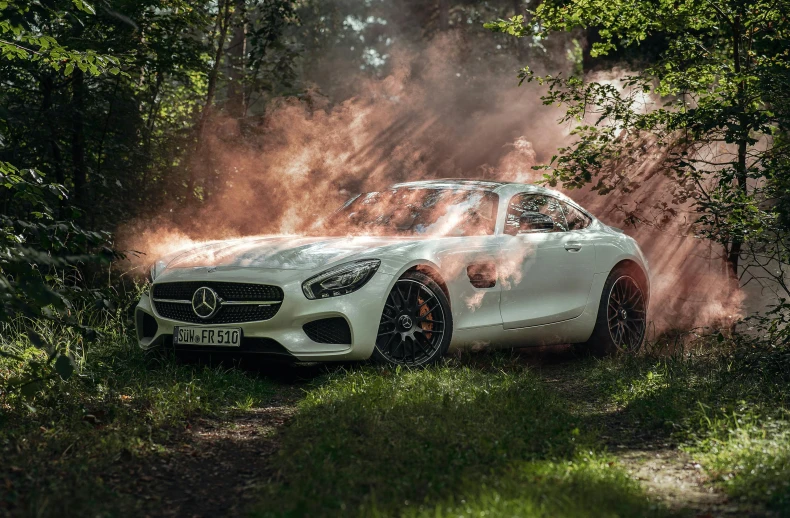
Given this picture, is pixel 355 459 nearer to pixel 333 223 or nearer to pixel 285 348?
pixel 285 348

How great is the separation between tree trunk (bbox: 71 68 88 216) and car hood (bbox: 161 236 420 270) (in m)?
4.33

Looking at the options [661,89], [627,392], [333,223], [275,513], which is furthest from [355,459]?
[661,89]

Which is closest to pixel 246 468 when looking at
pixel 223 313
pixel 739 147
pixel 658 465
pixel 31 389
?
pixel 31 389

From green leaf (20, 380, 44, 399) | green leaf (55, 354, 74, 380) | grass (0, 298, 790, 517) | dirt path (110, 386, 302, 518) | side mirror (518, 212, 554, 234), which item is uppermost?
side mirror (518, 212, 554, 234)

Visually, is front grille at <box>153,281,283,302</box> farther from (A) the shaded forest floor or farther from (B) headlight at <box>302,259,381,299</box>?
(A) the shaded forest floor

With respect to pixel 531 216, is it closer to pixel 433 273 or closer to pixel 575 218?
pixel 575 218

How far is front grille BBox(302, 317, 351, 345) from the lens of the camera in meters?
6.22

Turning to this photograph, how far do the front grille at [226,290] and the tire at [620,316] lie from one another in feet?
10.6

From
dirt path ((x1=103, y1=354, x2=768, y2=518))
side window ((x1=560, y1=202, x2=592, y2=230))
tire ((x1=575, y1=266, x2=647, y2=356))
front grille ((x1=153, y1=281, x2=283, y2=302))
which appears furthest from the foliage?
front grille ((x1=153, y1=281, x2=283, y2=302))

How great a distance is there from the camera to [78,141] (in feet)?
36.2

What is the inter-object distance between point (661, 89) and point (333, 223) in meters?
3.79

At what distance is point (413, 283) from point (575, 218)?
240cm

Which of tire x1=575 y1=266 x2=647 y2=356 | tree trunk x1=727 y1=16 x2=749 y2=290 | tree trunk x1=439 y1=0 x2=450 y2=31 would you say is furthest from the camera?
tree trunk x1=439 y1=0 x2=450 y2=31

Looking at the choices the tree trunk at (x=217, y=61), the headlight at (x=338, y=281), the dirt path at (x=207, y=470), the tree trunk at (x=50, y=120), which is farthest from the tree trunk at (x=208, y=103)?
the dirt path at (x=207, y=470)
